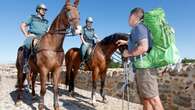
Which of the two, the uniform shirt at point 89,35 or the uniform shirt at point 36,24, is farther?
the uniform shirt at point 89,35

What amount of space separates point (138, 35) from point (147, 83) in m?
0.70

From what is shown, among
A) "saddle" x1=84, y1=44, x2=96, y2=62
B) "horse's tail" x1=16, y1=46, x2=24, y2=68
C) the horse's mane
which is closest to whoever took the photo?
"horse's tail" x1=16, y1=46, x2=24, y2=68

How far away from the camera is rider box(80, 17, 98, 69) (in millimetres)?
10938

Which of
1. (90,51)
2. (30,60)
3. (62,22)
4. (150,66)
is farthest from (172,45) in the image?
(90,51)

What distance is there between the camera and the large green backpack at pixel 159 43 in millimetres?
4688

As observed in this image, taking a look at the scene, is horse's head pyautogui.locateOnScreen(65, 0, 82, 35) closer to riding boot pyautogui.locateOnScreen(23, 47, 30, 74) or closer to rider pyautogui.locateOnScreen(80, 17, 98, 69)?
riding boot pyautogui.locateOnScreen(23, 47, 30, 74)

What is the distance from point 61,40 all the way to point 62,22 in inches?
16.8

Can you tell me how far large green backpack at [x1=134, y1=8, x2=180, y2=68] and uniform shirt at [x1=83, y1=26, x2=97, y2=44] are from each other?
6.29 m

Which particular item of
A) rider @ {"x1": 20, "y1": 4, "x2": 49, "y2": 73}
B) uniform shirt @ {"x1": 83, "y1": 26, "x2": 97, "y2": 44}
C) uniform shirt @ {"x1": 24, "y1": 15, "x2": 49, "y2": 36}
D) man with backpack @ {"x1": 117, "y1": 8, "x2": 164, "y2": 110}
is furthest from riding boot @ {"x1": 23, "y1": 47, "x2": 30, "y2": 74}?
man with backpack @ {"x1": 117, "y1": 8, "x2": 164, "y2": 110}

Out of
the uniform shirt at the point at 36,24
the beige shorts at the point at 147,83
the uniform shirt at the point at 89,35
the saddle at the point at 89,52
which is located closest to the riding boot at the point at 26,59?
the uniform shirt at the point at 36,24

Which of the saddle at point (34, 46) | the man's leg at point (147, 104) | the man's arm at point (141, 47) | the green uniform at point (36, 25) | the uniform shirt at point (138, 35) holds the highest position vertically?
the green uniform at point (36, 25)

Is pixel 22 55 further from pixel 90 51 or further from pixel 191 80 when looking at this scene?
pixel 191 80

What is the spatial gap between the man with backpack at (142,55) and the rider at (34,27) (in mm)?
3982

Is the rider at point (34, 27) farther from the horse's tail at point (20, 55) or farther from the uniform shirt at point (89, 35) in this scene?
the uniform shirt at point (89, 35)
